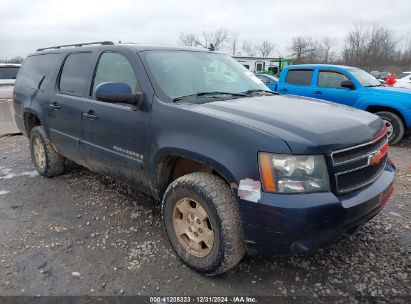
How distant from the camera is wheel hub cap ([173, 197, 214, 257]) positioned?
2.75 meters

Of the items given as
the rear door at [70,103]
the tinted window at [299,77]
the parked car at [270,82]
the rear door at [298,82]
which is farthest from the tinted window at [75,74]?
the parked car at [270,82]

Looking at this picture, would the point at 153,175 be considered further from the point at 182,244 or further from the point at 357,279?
the point at 357,279

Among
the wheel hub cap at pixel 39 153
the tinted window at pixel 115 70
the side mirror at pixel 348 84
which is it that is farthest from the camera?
the side mirror at pixel 348 84

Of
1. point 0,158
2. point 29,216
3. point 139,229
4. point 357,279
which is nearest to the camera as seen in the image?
point 357,279

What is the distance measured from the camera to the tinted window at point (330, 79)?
832cm

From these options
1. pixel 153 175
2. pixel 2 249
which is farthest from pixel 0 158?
pixel 153 175

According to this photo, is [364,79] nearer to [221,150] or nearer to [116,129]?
[116,129]

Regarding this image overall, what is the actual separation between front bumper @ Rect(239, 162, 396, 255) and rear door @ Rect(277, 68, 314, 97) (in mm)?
6684

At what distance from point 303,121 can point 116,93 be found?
1548mm

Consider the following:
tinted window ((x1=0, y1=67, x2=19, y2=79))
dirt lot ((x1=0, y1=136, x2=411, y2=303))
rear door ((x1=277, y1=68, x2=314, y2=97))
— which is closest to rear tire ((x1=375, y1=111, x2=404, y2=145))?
rear door ((x1=277, y1=68, x2=314, y2=97))

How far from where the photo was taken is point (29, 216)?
4.01m

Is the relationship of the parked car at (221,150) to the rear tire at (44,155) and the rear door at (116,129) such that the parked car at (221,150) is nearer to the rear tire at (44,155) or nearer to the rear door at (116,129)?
the rear door at (116,129)

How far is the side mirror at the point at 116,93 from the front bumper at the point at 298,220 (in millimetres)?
1369

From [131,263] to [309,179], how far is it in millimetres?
1685
